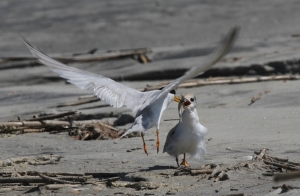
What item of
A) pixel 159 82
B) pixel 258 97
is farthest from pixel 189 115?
pixel 159 82

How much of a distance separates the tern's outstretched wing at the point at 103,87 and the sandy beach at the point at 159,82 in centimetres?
38

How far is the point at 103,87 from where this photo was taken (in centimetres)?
630

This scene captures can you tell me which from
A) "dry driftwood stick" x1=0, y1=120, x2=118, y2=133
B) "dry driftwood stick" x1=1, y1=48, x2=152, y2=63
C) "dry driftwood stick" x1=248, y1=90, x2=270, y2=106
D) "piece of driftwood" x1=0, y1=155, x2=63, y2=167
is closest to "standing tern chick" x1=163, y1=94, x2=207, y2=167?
"piece of driftwood" x1=0, y1=155, x2=63, y2=167

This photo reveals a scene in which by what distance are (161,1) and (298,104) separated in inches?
293

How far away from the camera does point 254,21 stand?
1301cm

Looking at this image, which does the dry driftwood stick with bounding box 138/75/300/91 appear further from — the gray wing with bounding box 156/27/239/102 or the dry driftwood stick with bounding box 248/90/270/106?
the gray wing with bounding box 156/27/239/102

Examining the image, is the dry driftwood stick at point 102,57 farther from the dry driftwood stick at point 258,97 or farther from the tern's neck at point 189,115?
the tern's neck at point 189,115

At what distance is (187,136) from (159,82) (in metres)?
4.18

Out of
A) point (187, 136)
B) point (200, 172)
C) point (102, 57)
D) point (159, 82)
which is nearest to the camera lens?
point (200, 172)

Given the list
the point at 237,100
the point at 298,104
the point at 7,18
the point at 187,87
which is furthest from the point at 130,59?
the point at 7,18

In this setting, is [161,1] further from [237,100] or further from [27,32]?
[237,100]

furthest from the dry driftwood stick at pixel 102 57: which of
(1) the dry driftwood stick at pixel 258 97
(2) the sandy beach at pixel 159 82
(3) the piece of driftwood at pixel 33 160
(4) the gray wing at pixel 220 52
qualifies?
(4) the gray wing at pixel 220 52

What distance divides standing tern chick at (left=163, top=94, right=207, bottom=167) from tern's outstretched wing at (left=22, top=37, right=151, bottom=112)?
666mm

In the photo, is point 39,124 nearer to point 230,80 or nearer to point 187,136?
point 187,136
